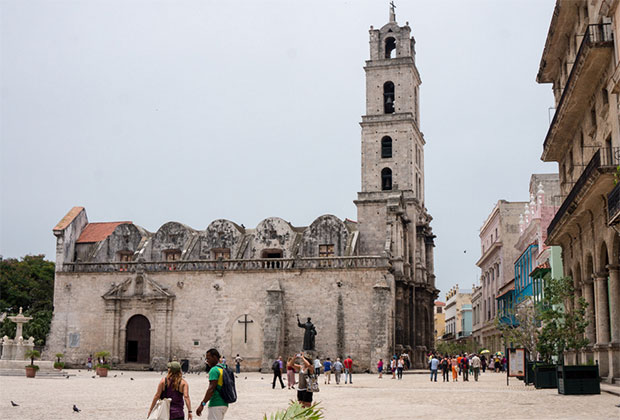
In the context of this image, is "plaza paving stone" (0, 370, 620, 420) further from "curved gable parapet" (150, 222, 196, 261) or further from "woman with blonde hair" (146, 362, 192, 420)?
"curved gable parapet" (150, 222, 196, 261)

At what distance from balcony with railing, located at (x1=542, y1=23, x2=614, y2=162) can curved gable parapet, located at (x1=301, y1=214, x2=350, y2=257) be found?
16.6 meters

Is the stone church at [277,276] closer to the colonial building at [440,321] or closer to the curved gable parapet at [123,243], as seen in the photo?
the curved gable parapet at [123,243]

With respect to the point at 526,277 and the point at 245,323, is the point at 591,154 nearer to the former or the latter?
the point at 245,323

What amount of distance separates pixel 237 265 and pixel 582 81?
912 inches

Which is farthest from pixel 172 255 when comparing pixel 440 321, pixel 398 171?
pixel 440 321

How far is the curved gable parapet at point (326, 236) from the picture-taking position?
38.9 meters

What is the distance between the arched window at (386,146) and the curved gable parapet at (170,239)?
1247cm

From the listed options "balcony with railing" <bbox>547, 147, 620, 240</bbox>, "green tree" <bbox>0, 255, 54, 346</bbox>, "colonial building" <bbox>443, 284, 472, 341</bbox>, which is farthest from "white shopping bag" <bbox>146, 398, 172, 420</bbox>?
"colonial building" <bbox>443, 284, 472, 341</bbox>

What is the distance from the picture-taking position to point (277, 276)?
37094 mm

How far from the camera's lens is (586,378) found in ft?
53.3

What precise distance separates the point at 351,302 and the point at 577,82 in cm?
1963

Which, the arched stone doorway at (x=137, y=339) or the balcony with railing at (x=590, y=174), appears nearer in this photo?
the balcony with railing at (x=590, y=174)

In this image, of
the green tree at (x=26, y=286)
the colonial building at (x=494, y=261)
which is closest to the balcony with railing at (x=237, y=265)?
the green tree at (x=26, y=286)

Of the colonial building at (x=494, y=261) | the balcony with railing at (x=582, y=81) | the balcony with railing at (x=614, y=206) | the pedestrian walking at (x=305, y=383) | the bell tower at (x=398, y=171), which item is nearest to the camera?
the pedestrian walking at (x=305, y=383)
